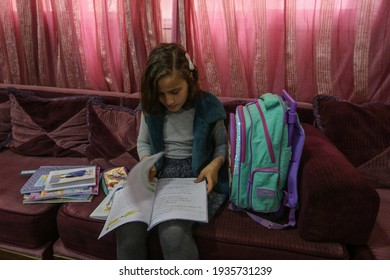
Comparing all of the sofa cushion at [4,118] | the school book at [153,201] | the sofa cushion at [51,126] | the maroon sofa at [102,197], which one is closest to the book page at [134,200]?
the school book at [153,201]

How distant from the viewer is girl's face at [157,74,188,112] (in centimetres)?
116

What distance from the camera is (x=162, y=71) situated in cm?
115

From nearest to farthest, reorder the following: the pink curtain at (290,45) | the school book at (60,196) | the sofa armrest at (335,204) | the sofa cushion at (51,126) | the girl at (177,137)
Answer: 1. the sofa armrest at (335,204)
2. the girl at (177,137)
3. the school book at (60,196)
4. the pink curtain at (290,45)
5. the sofa cushion at (51,126)

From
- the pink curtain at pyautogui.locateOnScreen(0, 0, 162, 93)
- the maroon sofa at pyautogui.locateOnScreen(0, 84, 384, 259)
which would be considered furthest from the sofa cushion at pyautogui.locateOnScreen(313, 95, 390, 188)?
the pink curtain at pyautogui.locateOnScreen(0, 0, 162, 93)

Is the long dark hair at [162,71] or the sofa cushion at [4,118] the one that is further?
the sofa cushion at [4,118]

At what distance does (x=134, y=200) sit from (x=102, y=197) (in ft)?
0.86

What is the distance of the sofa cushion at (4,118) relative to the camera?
1834 millimetres

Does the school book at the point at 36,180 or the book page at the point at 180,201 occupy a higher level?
the book page at the point at 180,201

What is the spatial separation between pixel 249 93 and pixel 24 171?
47.5 inches

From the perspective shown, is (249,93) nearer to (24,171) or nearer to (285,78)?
(285,78)

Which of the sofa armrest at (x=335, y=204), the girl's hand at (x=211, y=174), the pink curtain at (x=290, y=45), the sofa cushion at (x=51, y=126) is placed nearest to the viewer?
the sofa armrest at (x=335, y=204)

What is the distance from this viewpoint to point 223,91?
1791mm

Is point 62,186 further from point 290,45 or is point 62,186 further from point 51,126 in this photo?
point 290,45

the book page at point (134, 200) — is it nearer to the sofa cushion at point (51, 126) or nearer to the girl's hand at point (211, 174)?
the girl's hand at point (211, 174)
